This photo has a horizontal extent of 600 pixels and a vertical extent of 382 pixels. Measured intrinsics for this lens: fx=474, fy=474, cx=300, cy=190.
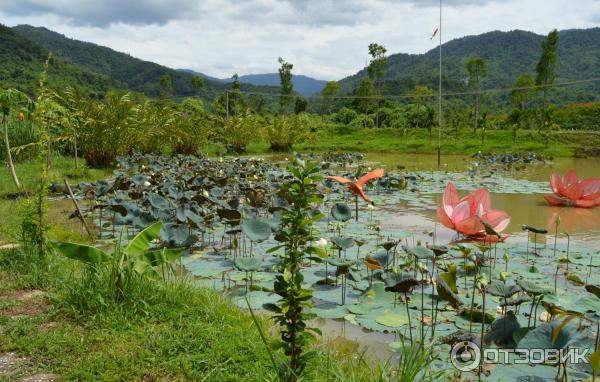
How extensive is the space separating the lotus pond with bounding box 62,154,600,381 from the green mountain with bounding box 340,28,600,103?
61.1 metres

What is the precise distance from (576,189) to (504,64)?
327 feet

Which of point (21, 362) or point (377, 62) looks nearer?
point (21, 362)

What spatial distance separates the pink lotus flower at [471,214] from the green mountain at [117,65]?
77812 millimetres

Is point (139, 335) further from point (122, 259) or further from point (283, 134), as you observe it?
point (283, 134)

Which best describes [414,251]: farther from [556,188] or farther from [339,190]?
[339,190]

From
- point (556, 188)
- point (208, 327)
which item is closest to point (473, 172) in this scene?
point (556, 188)

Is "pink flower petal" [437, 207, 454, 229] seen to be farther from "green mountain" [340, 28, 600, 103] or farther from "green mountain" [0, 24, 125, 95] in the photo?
"green mountain" [340, 28, 600, 103]

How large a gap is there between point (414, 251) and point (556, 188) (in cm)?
366

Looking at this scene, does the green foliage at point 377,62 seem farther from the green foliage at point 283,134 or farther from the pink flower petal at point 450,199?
the pink flower petal at point 450,199

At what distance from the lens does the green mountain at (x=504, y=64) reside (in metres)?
67.4

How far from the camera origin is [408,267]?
390 centimetres

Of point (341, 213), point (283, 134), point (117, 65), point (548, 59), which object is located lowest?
point (341, 213)
